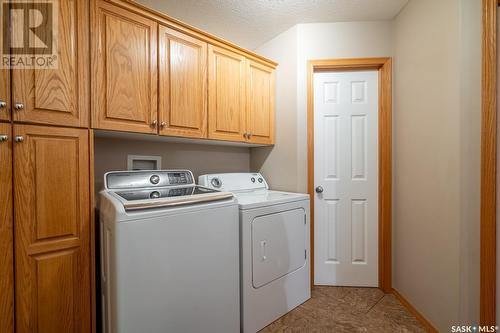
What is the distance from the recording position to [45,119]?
112 centimetres

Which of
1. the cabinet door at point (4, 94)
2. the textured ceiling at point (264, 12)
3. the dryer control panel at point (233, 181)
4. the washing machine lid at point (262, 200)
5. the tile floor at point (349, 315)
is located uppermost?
the textured ceiling at point (264, 12)

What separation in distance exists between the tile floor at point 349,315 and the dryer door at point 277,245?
0.34m

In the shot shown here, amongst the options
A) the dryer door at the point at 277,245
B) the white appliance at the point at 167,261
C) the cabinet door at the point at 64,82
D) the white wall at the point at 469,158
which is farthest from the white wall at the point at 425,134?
the cabinet door at the point at 64,82

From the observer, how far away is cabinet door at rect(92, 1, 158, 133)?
51.1 inches

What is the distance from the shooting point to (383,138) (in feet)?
6.88

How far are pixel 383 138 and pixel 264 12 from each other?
1.54 m

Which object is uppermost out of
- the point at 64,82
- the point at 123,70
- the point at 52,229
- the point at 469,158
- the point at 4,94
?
the point at 123,70

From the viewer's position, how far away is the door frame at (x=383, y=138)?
2.07m

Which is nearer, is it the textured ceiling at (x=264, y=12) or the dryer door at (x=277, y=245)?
the dryer door at (x=277, y=245)

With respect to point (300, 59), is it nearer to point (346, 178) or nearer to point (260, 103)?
point (260, 103)

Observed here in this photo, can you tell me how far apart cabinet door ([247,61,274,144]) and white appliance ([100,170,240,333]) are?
0.92 m

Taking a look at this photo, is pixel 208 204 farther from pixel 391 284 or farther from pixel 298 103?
pixel 391 284

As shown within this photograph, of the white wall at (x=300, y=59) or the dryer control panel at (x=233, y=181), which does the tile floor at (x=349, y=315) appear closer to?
the white wall at (x=300, y=59)

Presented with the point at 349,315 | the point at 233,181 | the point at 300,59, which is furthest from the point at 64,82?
the point at 349,315
